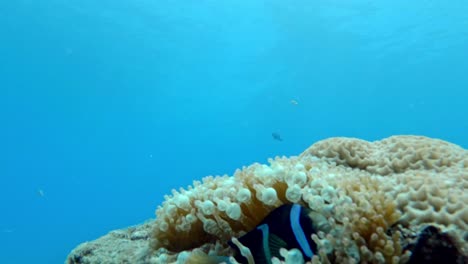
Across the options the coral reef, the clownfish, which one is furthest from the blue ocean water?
the clownfish

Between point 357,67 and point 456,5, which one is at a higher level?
point 357,67

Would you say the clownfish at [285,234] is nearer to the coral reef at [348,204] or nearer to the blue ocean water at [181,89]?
the coral reef at [348,204]

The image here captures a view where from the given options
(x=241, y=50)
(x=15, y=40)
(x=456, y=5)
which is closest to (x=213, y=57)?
(x=241, y=50)

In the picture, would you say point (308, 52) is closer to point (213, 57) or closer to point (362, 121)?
point (213, 57)

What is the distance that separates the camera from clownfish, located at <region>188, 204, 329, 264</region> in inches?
77.0

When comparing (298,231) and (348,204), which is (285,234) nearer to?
(298,231)

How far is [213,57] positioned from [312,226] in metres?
50.1

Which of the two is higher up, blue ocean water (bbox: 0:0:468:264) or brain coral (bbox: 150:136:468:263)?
blue ocean water (bbox: 0:0:468:264)

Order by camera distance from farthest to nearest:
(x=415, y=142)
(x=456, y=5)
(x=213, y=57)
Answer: (x=213, y=57)
(x=456, y=5)
(x=415, y=142)

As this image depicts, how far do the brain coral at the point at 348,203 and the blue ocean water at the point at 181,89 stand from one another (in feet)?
45.4

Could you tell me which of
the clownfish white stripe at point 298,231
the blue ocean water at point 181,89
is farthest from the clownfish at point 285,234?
the blue ocean water at point 181,89

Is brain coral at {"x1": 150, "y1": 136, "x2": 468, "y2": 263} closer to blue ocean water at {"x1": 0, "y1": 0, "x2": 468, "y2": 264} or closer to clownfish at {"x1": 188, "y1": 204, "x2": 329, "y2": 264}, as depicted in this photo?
clownfish at {"x1": 188, "y1": 204, "x2": 329, "y2": 264}

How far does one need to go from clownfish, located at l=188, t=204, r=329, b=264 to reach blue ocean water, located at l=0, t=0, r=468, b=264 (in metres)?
14.9

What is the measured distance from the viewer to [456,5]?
31.8m
